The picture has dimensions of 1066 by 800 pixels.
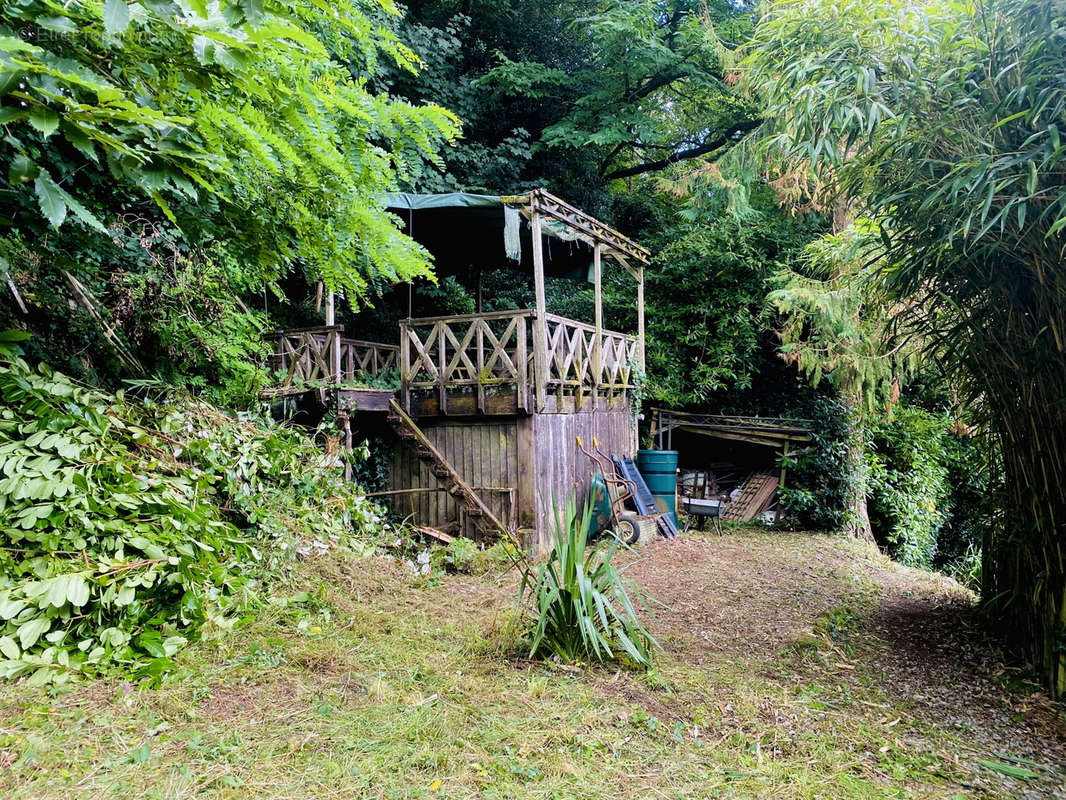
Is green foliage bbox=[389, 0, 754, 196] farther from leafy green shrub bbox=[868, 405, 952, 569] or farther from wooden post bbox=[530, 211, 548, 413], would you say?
leafy green shrub bbox=[868, 405, 952, 569]

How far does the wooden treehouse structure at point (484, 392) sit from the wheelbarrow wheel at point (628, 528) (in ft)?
2.06

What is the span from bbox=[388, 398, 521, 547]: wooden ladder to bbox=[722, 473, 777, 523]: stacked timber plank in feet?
14.5

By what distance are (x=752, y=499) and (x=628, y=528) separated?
2988mm

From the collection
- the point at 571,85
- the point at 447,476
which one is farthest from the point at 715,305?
the point at 447,476

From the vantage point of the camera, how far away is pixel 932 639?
4.11m

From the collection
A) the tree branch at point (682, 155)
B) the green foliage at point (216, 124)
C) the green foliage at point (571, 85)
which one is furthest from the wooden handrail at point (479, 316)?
the tree branch at point (682, 155)


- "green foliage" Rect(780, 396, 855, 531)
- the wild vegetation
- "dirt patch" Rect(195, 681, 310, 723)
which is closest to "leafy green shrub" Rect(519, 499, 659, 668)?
the wild vegetation

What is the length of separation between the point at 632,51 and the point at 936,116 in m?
9.81

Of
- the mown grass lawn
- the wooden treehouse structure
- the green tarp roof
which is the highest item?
the green tarp roof

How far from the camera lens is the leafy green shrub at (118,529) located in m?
2.69

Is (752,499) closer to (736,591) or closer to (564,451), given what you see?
(564,451)

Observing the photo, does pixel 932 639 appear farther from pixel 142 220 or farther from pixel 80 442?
pixel 142 220

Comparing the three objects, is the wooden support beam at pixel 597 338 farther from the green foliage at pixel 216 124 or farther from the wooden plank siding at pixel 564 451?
the green foliage at pixel 216 124

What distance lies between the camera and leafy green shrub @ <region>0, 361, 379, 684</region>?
8.81 feet
